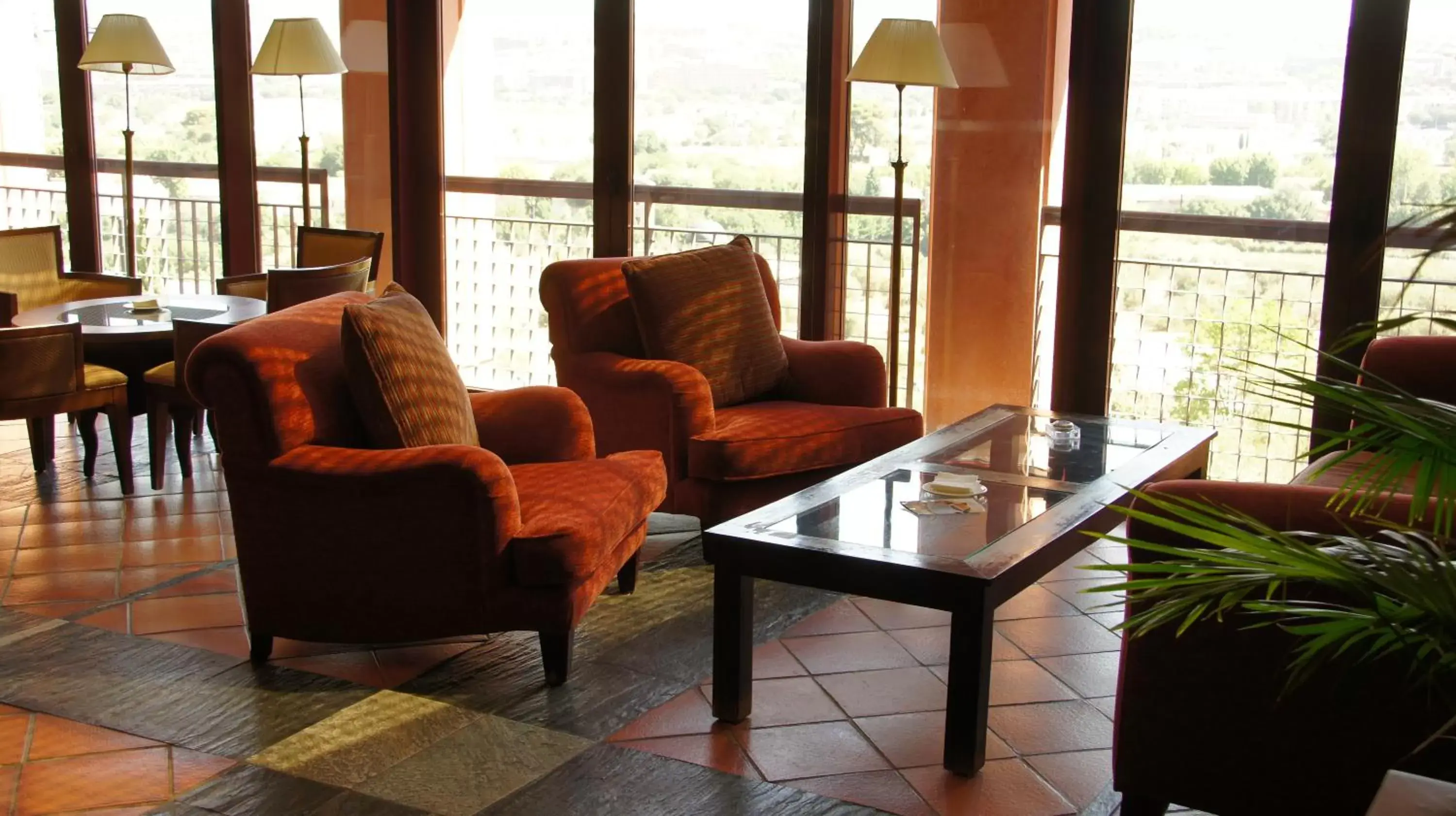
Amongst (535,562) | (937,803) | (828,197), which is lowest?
(937,803)

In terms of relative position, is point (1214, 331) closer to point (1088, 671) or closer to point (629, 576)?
point (1088, 671)

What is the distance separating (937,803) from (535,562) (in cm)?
104

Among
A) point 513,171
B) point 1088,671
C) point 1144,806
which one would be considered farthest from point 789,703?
point 513,171

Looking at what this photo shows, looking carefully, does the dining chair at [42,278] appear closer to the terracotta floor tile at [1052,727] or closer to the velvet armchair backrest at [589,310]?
the velvet armchair backrest at [589,310]

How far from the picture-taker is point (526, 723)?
10.0 ft

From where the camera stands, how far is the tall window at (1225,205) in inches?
187

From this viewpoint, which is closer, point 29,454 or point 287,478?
point 287,478

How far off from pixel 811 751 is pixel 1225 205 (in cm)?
293

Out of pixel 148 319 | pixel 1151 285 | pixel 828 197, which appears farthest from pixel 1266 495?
pixel 148 319

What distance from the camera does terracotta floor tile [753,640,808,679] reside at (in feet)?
11.1

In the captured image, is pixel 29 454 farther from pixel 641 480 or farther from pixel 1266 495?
pixel 1266 495

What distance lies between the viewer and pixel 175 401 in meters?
4.94

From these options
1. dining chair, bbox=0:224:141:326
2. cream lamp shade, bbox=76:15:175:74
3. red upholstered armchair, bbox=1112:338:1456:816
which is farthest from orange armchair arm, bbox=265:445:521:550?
cream lamp shade, bbox=76:15:175:74

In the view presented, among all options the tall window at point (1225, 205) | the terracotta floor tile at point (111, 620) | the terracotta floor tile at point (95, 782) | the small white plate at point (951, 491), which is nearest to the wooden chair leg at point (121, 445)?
the terracotta floor tile at point (111, 620)
